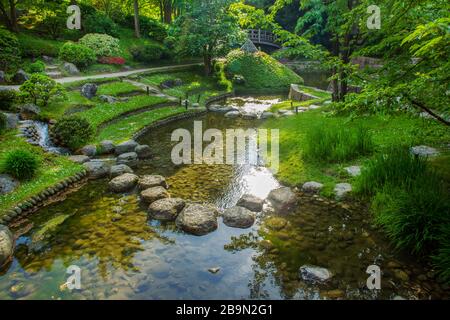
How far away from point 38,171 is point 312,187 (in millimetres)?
10213

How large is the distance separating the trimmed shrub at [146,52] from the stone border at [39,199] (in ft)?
90.1

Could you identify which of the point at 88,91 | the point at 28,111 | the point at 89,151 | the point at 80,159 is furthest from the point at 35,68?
the point at 80,159

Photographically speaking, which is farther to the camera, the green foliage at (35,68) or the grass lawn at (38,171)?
the green foliage at (35,68)

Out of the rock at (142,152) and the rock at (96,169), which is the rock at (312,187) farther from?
the rock at (96,169)

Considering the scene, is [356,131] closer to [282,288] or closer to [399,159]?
[399,159]

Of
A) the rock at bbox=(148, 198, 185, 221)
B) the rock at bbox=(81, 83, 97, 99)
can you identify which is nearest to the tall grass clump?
the rock at bbox=(148, 198, 185, 221)

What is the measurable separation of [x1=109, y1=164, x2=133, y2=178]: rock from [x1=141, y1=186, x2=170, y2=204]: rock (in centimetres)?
252

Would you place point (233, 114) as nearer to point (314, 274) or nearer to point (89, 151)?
point (89, 151)

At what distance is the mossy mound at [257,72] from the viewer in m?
36.9

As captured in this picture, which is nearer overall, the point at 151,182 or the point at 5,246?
the point at 5,246

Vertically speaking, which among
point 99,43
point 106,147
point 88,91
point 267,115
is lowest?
point 106,147

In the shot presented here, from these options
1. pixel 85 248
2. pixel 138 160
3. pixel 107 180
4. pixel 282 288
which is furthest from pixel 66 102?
pixel 282 288

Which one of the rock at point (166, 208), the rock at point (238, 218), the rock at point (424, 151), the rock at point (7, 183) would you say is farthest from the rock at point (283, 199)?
the rock at point (7, 183)

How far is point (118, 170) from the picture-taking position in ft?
43.9
